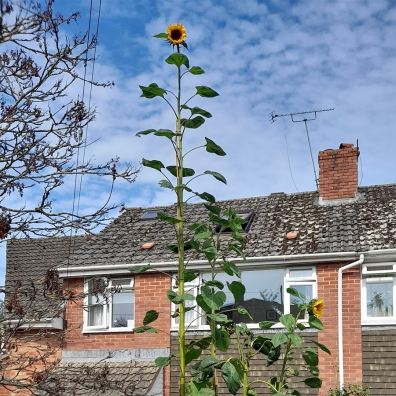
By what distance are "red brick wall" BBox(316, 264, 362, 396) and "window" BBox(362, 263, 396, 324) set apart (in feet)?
0.58

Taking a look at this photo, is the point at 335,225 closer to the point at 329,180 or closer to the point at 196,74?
the point at 329,180

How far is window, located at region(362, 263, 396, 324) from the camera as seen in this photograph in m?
15.4

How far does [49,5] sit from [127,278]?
12.7m

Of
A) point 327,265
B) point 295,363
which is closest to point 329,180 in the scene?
point 327,265

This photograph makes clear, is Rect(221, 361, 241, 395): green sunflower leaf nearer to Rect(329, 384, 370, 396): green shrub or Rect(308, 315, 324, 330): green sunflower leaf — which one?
Rect(308, 315, 324, 330): green sunflower leaf

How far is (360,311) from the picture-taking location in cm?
1548

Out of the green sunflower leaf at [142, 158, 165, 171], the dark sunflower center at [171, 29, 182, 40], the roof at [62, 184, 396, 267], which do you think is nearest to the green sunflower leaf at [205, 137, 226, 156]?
the green sunflower leaf at [142, 158, 165, 171]

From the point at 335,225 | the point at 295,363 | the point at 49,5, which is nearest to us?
the point at 49,5

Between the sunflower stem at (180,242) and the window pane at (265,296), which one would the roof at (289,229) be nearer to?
the window pane at (265,296)

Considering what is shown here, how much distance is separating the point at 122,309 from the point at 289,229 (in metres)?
4.35

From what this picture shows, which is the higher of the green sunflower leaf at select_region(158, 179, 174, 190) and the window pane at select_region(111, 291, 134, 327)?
the green sunflower leaf at select_region(158, 179, 174, 190)

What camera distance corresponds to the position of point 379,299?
50.9ft

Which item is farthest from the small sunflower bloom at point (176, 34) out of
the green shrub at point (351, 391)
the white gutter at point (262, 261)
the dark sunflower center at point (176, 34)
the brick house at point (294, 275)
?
the green shrub at point (351, 391)

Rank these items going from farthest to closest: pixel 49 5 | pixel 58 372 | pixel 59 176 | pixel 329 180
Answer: pixel 329 180 → pixel 58 372 → pixel 59 176 → pixel 49 5
